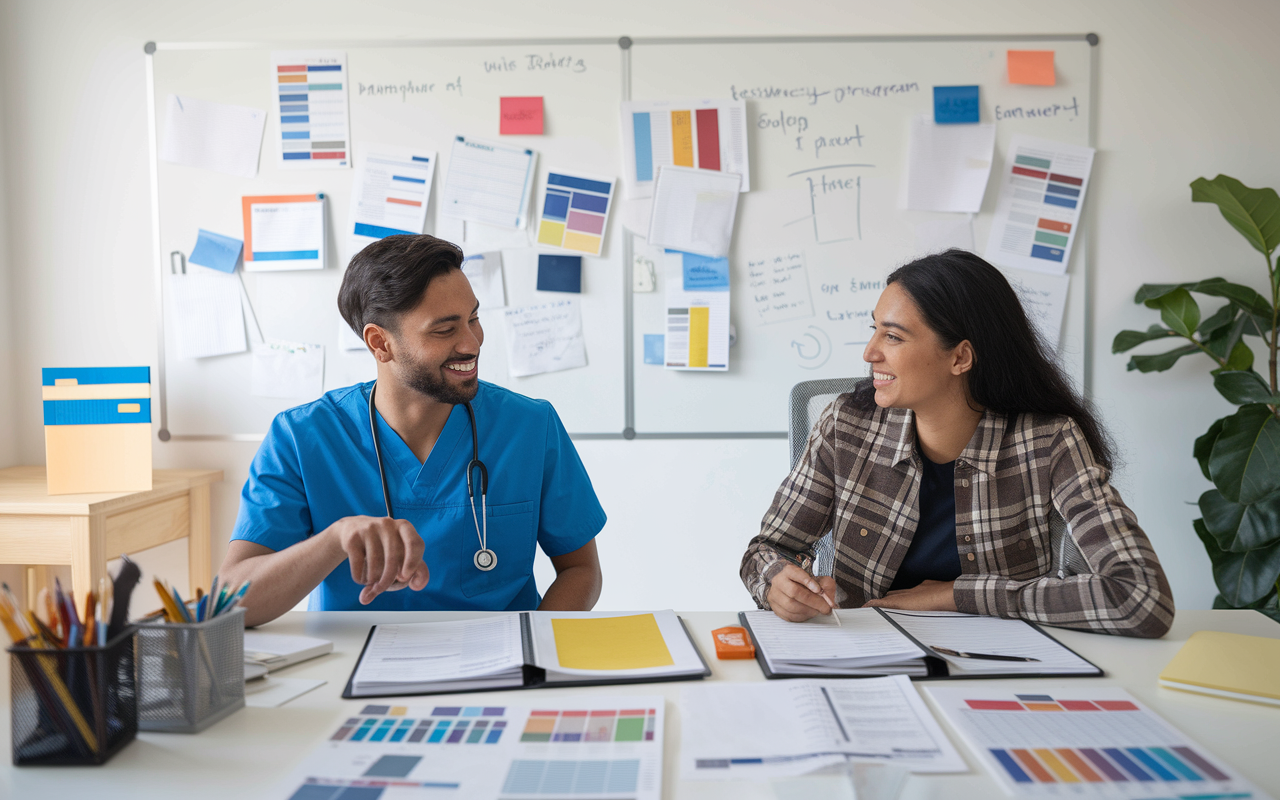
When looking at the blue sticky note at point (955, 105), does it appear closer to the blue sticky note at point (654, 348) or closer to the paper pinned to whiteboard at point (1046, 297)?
the paper pinned to whiteboard at point (1046, 297)

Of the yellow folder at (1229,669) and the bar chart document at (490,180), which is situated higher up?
the bar chart document at (490,180)

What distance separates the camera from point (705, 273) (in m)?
2.55

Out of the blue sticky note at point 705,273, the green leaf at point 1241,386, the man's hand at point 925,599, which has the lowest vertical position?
the man's hand at point 925,599

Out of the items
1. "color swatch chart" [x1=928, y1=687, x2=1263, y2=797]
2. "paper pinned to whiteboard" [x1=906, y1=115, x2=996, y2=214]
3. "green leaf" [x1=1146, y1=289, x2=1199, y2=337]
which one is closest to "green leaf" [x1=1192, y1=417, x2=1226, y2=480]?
"green leaf" [x1=1146, y1=289, x2=1199, y2=337]

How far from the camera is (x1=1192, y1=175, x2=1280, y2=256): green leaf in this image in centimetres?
227

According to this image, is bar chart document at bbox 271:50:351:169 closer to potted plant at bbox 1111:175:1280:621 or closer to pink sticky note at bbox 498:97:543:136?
pink sticky note at bbox 498:97:543:136

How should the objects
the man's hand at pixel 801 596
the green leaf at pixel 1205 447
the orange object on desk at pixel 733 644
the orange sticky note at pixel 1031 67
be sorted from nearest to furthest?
the orange object on desk at pixel 733 644
the man's hand at pixel 801 596
the green leaf at pixel 1205 447
the orange sticky note at pixel 1031 67

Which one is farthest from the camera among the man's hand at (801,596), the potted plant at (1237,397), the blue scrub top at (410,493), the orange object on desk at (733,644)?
the potted plant at (1237,397)

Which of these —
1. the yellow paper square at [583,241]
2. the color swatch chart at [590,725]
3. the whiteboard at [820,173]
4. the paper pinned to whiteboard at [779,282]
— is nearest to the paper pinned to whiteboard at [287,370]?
the yellow paper square at [583,241]

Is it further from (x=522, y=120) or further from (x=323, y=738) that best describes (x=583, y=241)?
(x=323, y=738)

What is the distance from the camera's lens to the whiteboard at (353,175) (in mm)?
2514

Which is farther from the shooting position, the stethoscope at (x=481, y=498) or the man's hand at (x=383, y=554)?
the stethoscope at (x=481, y=498)

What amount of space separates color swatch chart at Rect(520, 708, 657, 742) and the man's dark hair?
83 centimetres

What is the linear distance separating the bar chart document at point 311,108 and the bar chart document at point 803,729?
2.16 meters
